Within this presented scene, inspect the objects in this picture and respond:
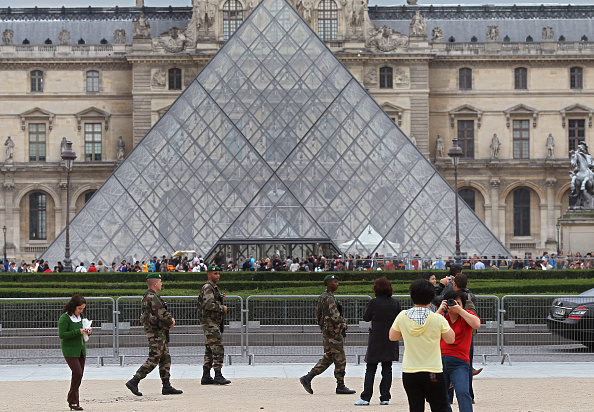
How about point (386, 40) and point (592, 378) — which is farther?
point (386, 40)

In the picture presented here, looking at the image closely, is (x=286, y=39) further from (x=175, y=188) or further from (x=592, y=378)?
(x=592, y=378)

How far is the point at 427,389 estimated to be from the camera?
7.97 meters

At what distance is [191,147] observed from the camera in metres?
28.7

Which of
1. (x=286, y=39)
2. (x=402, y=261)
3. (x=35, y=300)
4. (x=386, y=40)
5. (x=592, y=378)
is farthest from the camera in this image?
(x=386, y=40)

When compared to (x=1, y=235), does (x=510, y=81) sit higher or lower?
higher

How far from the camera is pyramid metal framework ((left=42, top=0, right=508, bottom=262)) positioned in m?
27.8

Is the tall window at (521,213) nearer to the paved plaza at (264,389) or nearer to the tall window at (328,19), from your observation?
the tall window at (328,19)

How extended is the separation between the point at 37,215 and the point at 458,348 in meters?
43.7

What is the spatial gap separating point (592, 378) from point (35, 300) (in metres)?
7.07

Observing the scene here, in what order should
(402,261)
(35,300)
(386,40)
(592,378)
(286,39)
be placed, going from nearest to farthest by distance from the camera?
1. (592,378)
2. (35,300)
3. (402,261)
4. (286,39)
5. (386,40)

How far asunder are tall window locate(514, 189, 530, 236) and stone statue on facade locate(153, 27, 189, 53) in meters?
16.5

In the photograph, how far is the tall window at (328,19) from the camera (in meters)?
48.4

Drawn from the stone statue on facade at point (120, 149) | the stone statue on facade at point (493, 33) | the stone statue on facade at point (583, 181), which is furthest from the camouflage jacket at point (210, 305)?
the stone statue on facade at point (493, 33)

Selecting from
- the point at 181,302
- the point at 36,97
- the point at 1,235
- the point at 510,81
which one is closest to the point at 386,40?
the point at 510,81
